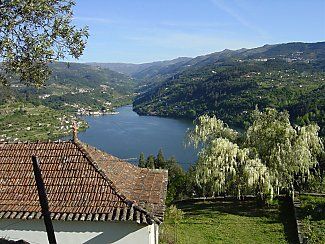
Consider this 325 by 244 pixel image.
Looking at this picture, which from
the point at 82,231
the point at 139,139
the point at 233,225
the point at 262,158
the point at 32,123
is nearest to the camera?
the point at 82,231

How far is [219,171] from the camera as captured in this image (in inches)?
840

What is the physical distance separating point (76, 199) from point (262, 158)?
522 inches

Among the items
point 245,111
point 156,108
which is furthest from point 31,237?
point 156,108

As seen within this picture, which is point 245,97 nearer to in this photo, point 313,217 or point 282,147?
point 282,147

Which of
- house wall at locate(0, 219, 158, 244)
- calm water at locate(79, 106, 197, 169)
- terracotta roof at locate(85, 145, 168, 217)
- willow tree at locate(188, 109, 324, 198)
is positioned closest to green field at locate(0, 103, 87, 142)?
calm water at locate(79, 106, 197, 169)

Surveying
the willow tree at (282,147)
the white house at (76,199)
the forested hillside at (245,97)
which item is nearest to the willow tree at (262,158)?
the willow tree at (282,147)

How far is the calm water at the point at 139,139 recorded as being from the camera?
277 feet

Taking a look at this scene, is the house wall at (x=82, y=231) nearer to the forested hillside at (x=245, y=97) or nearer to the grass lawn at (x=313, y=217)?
the grass lawn at (x=313, y=217)

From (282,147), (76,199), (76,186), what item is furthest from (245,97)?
(76,199)

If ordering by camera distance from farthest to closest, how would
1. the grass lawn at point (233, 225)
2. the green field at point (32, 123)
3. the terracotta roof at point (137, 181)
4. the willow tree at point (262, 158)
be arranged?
1. the green field at point (32, 123)
2. the willow tree at point (262, 158)
3. the grass lawn at point (233, 225)
4. the terracotta roof at point (137, 181)

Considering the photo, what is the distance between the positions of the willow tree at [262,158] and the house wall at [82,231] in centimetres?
1103

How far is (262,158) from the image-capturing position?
70.2 ft

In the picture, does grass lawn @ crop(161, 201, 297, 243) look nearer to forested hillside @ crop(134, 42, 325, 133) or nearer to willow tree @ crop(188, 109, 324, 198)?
willow tree @ crop(188, 109, 324, 198)

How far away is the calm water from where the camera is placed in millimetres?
84500
